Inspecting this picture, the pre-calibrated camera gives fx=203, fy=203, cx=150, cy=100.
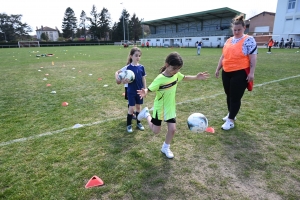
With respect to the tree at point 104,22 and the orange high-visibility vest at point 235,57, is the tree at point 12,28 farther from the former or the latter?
the orange high-visibility vest at point 235,57

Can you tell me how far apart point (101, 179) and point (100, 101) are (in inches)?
145

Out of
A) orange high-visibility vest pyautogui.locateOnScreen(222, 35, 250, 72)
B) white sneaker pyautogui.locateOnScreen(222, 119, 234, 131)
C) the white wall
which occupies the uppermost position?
the white wall

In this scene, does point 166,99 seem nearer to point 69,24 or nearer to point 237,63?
point 237,63

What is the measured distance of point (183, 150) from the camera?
11.5ft

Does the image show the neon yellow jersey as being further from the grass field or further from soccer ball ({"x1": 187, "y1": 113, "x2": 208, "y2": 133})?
the grass field

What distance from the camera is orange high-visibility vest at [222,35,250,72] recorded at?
3.80 m

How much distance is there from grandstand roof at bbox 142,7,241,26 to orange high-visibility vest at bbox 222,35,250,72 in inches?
1845

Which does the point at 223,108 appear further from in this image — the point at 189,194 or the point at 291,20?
the point at 291,20

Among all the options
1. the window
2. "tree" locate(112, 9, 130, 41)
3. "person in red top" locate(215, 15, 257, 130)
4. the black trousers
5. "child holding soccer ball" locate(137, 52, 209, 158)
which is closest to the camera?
"child holding soccer ball" locate(137, 52, 209, 158)

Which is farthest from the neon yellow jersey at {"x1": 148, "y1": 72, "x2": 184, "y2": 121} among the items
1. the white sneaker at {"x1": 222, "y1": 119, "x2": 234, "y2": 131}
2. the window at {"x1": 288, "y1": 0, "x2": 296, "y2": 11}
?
the window at {"x1": 288, "y1": 0, "x2": 296, "y2": 11}

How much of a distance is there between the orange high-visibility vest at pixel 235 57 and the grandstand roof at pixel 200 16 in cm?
4686

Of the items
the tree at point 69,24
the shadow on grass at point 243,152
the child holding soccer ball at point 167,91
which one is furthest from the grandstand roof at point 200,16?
the child holding soccer ball at point 167,91

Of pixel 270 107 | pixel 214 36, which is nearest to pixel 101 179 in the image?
pixel 270 107

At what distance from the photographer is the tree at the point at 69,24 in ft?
292
